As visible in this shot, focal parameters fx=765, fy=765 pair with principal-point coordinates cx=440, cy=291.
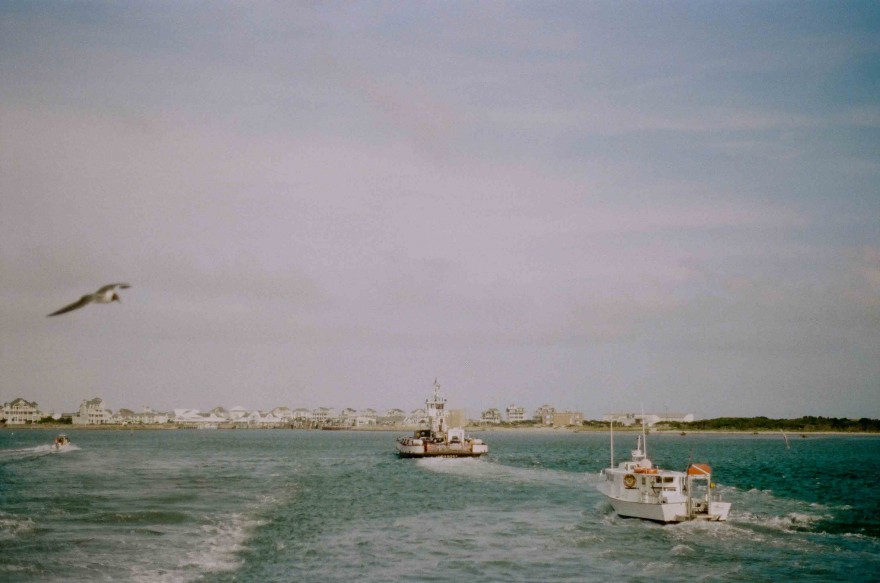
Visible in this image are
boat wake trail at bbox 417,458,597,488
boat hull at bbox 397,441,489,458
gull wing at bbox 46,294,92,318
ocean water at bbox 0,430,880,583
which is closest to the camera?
gull wing at bbox 46,294,92,318

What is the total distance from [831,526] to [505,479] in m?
34.4

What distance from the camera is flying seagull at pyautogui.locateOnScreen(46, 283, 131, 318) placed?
1143cm

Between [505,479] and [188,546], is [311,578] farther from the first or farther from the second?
[505,479]

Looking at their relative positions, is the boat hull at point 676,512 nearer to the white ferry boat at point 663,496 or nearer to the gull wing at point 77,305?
the white ferry boat at point 663,496

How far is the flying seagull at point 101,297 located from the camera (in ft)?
37.5

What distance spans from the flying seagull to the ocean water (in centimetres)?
2217

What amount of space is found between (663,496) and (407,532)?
593 inches

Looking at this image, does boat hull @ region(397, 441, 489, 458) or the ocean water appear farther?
boat hull @ region(397, 441, 489, 458)

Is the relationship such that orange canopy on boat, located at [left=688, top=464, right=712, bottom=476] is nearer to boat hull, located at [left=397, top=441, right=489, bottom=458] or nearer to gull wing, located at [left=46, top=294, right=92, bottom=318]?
gull wing, located at [left=46, top=294, right=92, bottom=318]

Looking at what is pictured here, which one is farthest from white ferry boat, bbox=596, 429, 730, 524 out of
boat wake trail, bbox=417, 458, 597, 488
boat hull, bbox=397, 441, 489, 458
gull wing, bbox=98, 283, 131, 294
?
boat hull, bbox=397, 441, 489, 458

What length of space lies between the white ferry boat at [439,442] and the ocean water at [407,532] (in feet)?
105

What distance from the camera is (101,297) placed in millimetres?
12758

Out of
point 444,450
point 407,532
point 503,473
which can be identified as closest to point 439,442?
point 444,450

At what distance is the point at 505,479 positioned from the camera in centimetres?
7494
